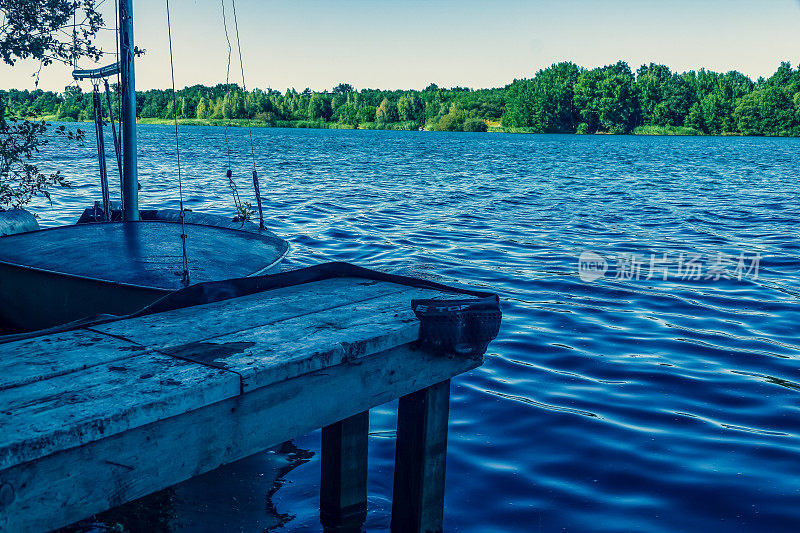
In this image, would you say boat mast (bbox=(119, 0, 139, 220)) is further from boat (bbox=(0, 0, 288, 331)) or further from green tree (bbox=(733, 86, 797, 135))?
green tree (bbox=(733, 86, 797, 135))

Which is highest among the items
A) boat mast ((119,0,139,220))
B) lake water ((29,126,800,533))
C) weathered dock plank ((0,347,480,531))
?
boat mast ((119,0,139,220))

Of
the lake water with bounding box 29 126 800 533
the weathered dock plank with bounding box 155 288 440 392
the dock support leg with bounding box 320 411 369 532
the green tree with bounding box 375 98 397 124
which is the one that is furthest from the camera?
the green tree with bounding box 375 98 397 124

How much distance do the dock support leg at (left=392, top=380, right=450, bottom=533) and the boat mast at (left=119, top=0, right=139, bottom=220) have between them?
670 cm

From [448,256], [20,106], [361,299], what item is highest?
[20,106]

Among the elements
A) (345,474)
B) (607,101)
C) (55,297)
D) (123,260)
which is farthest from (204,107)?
(345,474)

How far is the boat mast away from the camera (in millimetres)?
9727

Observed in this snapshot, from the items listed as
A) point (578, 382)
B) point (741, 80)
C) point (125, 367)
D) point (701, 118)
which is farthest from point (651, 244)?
point (741, 80)

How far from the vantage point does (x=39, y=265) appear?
707 cm

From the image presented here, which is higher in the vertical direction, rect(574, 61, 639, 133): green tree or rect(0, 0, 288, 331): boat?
rect(574, 61, 639, 133): green tree

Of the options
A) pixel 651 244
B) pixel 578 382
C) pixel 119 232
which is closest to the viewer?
pixel 578 382

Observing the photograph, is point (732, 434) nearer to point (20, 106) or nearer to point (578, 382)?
point (578, 382)

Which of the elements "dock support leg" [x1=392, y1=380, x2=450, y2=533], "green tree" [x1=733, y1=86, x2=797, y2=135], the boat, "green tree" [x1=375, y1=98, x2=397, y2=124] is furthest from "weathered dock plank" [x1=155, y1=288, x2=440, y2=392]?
"green tree" [x1=375, y1=98, x2=397, y2=124]

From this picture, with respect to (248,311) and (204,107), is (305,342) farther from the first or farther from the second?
(204,107)

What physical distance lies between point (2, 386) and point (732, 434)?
5839mm
